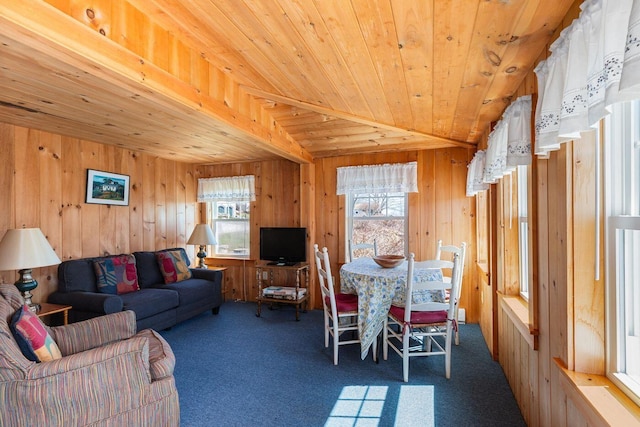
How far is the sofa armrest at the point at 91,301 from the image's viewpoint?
304 cm

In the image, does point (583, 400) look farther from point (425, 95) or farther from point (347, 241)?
point (347, 241)

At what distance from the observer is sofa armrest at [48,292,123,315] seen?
304cm

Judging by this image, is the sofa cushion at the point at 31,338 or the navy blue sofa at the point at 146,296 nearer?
the sofa cushion at the point at 31,338

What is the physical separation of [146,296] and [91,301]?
529mm

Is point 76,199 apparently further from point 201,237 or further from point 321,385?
point 321,385

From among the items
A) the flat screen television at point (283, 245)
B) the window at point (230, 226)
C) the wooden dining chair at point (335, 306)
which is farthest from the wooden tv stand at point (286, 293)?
the wooden dining chair at point (335, 306)

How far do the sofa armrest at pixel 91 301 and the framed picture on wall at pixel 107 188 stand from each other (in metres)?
1.14

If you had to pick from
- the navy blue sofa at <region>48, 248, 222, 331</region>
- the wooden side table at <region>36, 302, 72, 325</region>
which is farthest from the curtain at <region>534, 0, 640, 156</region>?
the wooden side table at <region>36, 302, 72, 325</region>

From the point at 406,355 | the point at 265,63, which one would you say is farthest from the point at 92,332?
the point at 406,355

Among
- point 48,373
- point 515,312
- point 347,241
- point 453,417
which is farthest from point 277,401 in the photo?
point 347,241

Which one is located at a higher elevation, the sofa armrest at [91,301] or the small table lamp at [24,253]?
the small table lamp at [24,253]

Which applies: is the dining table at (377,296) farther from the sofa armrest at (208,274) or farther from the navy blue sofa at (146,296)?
the sofa armrest at (208,274)

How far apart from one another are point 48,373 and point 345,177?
3.57 meters

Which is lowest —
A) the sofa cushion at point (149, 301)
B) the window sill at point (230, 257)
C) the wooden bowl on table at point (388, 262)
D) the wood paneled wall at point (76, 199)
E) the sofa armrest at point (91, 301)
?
the sofa cushion at point (149, 301)
